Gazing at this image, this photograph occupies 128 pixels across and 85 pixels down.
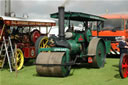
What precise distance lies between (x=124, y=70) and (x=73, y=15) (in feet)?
8.46

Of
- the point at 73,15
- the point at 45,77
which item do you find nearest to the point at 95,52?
the point at 73,15

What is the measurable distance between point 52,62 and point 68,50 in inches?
26.8

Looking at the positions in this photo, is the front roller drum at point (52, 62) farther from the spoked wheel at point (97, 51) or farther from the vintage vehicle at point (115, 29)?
the vintage vehicle at point (115, 29)

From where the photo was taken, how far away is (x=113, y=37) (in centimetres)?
1159

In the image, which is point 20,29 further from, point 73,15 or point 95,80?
point 95,80

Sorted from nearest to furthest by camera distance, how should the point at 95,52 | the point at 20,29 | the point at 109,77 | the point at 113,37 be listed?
the point at 109,77, the point at 95,52, the point at 20,29, the point at 113,37

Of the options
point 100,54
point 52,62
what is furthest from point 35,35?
point 52,62

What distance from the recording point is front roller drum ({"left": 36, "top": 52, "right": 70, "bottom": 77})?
19.7ft

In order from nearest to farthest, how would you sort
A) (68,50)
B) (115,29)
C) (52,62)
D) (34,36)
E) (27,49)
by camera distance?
(52,62), (68,50), (27,49), (34,36), (115,29)

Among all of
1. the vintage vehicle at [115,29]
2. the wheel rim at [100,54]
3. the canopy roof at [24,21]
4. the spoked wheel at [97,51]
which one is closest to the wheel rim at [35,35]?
→ the canopy roof at [24,21]

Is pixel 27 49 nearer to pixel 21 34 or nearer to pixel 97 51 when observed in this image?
pixel 21 34

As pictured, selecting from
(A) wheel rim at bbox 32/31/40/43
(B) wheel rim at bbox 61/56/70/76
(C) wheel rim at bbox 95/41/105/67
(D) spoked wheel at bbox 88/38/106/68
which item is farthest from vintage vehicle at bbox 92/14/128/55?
(B) wheel rim at bbox 61/56/70/76

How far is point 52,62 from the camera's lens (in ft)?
19.8

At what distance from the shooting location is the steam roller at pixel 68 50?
6.07 meters
